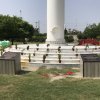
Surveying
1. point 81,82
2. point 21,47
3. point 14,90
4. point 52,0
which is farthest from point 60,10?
point 14,90

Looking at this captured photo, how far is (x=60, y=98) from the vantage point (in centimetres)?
1076

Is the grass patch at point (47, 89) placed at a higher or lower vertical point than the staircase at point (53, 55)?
lower

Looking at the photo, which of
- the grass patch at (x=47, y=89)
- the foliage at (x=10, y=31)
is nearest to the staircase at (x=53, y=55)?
the grass patch at (x=47, y=89)

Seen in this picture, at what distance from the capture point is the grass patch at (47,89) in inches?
431

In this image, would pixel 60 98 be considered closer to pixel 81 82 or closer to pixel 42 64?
pixel 81 82

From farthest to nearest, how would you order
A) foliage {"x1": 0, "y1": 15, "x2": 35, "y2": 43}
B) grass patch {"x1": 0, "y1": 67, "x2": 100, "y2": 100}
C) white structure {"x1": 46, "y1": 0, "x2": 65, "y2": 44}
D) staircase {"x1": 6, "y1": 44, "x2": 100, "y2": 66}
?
foliage {"x1": 0, "y1": 15, "x2": 35, "y2": 43}, white structure {"x1": 46, "y1": 0, "x2": 65, "y2": 44}, staircase {"x1": 6, "y1": 44, "x2": 100, "y2": 66}, grass patch {"x1": 0, "y1": 67, "x2": 100, "y2": 100}

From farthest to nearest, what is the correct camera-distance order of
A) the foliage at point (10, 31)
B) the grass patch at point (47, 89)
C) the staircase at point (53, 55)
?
the foliage at point (10, 31) < the staircase at point (53, 55) < the grass patch at point (47, 89)

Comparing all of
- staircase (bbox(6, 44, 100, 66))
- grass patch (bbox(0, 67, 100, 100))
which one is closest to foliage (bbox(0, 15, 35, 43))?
staircase (bbox(6, 44, 100, 66))

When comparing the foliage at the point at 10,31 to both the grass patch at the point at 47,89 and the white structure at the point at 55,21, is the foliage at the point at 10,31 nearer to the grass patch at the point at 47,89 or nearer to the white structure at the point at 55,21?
the white structure at the point at 55,21

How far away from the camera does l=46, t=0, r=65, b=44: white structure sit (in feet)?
78.3

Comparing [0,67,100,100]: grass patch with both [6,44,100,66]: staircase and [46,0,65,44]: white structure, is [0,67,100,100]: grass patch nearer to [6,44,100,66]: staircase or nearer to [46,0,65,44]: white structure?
[6,44,100,66]: staircase

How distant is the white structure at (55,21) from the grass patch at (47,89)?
9.78 m

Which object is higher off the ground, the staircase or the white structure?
the white structure

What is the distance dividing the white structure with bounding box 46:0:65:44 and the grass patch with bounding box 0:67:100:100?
9.78 meters
